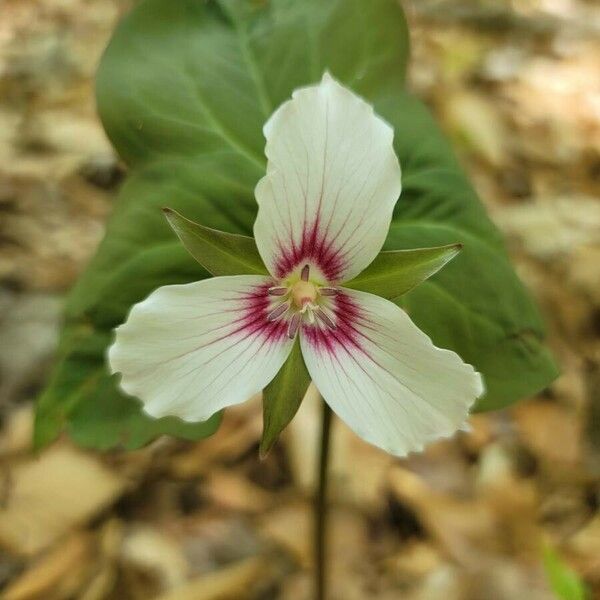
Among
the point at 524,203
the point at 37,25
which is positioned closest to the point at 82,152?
the point at 37,25

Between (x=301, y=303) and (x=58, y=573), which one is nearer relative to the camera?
(x=301, y=303)

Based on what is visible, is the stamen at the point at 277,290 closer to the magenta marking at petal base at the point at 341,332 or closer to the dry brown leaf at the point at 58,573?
the magenta marking at petal base at the point at 341,332

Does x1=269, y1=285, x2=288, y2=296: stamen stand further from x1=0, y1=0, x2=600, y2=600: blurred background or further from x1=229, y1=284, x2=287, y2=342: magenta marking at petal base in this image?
x1=0, y1=0, x2=600, y2=600: blurred background

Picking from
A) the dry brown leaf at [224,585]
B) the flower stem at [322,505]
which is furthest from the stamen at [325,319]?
the dry brown leaf at [224,585]

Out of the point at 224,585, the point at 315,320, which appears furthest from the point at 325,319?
the point at 224,585

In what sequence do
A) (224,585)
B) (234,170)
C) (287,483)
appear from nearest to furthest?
(234,170) < (224,585) < (287,483)

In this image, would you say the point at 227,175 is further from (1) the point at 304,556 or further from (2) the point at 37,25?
(2) the point at 37,25

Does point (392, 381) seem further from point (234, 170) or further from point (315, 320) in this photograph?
point (234, 170)

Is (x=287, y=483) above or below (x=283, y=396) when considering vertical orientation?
below
